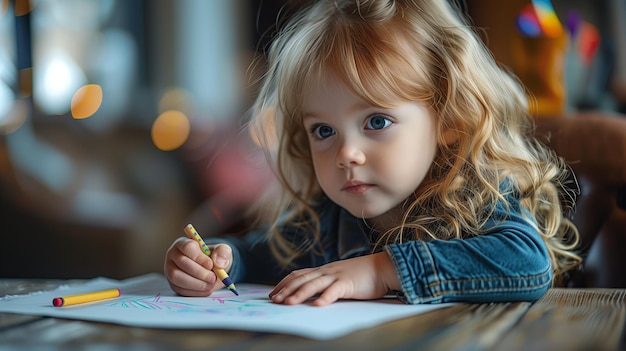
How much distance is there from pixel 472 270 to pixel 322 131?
30 cm

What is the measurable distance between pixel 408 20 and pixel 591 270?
1.47ft

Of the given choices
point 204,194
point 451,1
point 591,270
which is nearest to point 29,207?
point 204,194

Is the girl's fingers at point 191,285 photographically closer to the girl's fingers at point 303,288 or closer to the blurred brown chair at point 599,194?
the girl's fingers at point 303,288

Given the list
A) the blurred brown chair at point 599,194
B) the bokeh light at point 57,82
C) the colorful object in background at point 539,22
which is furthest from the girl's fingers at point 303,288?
the bokeh light at point 57,82

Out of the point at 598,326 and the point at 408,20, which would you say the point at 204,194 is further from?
the point at 598,326

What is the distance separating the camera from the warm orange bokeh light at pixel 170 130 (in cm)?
316

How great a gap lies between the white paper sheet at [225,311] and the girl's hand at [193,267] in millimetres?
15

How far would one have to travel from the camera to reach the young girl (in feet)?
2.61

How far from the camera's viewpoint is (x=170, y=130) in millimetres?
3289

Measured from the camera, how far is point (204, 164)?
2.97m

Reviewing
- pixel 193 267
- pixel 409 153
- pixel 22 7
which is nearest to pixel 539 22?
pixel 409 153

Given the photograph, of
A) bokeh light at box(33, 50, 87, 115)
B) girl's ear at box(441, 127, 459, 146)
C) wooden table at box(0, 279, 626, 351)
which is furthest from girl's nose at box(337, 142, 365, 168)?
bokeh light at box(33, 50, 87, 115)

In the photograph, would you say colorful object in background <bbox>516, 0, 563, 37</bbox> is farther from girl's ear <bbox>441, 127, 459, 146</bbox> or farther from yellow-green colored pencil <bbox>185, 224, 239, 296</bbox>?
yellow-green colored pencil <bbox>185, 224, 239, 296</bbox>

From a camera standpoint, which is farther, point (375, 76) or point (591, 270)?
point (591, 270)
